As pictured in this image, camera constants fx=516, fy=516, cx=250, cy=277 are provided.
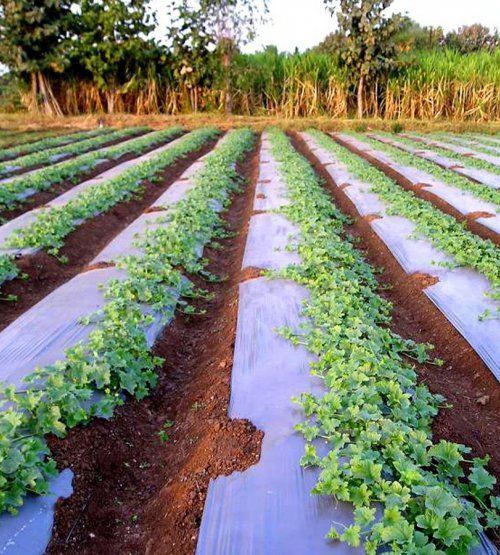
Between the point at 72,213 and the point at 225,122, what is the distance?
1470 cm

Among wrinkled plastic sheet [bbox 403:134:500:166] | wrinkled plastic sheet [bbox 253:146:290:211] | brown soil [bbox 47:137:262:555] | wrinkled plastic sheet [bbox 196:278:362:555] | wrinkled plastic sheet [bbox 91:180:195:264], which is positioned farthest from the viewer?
wrinkled plastic sheet [bbox 403:134:500:166]

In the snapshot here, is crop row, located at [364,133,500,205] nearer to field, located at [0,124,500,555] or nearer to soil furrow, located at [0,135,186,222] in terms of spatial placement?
field, located at [0,124,500,555]

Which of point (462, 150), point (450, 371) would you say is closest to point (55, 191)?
point (450, 371)

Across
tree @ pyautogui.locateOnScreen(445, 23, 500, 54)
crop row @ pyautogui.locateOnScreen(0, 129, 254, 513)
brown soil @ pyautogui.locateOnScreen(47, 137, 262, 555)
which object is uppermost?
tree @ pyautogui.locateOnScreen(445, 23, 500, 54)

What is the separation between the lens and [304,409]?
9.10 feet

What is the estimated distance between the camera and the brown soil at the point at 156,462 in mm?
2342

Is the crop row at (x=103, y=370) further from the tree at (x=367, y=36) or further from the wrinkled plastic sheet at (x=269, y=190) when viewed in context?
the tree at (x=367, y=36)

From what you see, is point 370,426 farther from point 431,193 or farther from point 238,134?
point 238,134

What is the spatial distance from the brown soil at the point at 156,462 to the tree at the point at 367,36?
18.9 meters

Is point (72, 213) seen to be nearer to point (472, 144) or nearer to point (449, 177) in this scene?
point (449, 177)

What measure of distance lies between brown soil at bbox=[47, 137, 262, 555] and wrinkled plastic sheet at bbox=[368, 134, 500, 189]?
7.36m

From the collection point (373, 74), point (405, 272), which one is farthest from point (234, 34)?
point (405, 272)

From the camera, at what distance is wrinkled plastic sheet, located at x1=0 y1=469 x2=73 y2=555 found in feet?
6.93

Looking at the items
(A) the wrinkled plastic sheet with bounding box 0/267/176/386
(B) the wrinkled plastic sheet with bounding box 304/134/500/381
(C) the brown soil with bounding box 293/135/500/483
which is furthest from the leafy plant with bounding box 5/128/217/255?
(B) the wrinkled plastic sheet with bounding box 304/134/500/381
